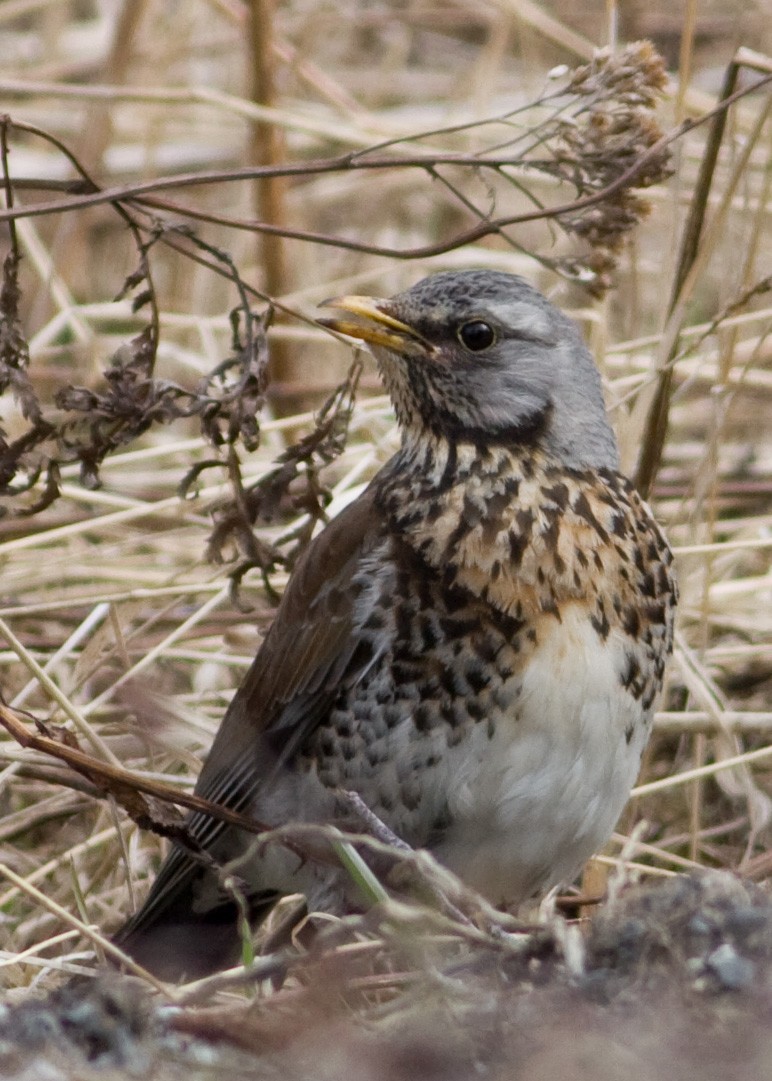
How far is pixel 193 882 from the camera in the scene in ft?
12.5

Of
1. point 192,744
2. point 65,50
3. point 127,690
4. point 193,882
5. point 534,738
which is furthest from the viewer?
point 65,50

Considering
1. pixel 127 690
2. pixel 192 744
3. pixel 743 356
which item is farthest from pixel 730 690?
pixel 127 690

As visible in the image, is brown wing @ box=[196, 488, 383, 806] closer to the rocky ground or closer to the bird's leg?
the bird's leg

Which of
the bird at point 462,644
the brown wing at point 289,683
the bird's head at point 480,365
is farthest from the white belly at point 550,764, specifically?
the bird's head at point 480,365

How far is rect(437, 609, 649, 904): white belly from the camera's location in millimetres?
3268

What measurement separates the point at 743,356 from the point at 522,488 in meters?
2.09

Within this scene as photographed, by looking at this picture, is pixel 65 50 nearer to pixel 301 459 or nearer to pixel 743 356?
pixel 743 356

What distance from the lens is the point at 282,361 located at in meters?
6.39

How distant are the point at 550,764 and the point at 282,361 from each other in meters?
3.33

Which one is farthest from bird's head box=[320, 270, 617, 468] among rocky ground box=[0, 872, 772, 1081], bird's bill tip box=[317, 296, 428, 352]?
rocky ground box=[0, 872, 772, 1081]

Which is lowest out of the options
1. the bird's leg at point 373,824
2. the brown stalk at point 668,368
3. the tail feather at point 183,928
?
the tail feather at point 183,928

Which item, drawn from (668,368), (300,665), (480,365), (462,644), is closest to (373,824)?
(462,644)

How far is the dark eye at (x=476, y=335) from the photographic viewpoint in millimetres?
3619

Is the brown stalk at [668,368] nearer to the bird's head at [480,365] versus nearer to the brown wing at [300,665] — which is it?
the bird's head at [480,365]
